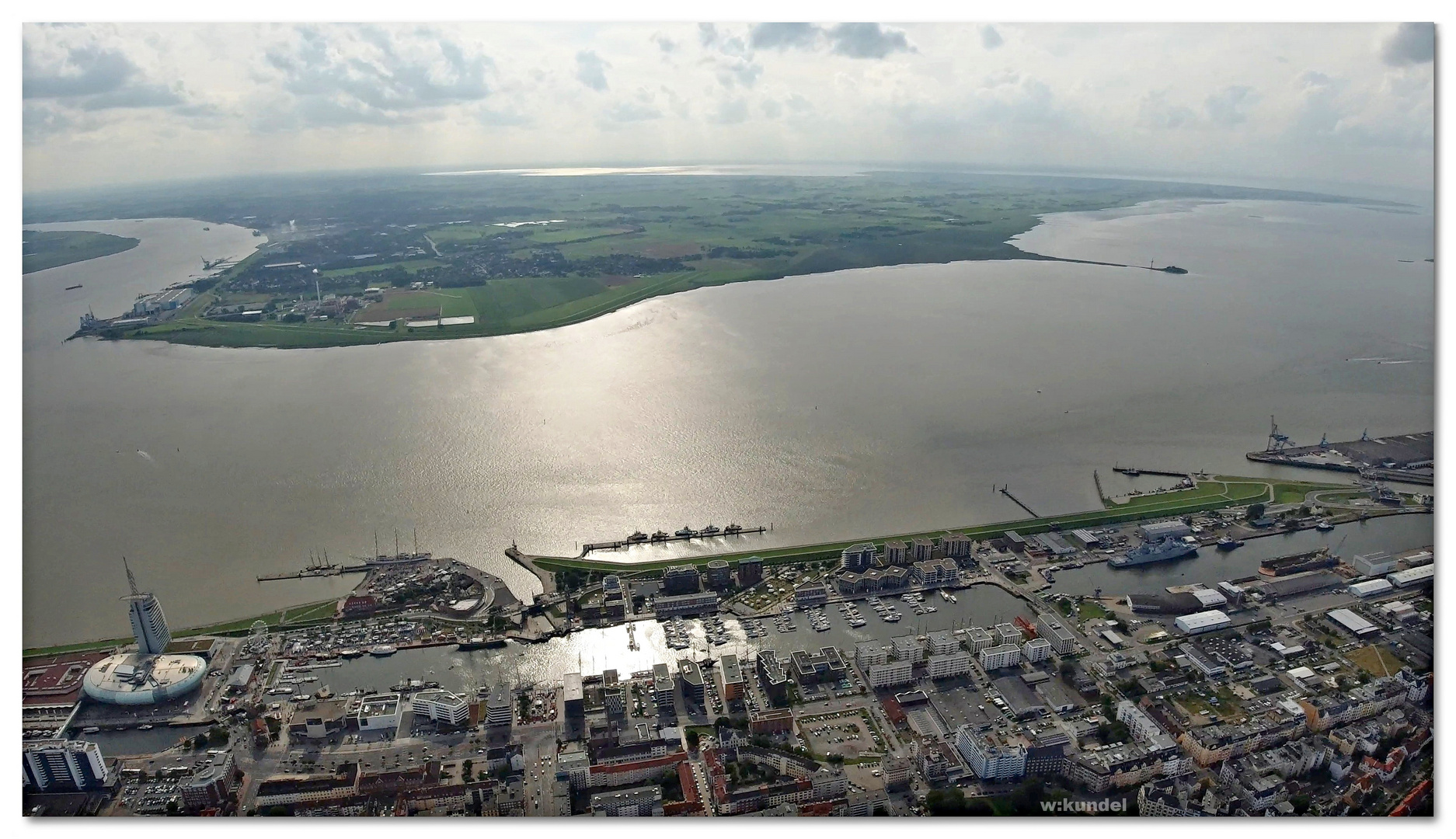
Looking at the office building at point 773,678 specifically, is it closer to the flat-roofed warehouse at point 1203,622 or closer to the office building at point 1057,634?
the office building at point 1057,634

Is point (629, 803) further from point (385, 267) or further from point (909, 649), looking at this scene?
point (385, 267)

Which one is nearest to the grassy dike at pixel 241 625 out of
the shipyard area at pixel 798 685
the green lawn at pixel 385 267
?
the shipyard area at pixel 798 685

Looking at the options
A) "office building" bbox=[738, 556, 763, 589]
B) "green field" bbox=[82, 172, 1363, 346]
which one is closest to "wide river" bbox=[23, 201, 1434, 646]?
"office building" bbox=[738, 556, 763, 589]

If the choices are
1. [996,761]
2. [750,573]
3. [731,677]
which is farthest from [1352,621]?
[731,677]

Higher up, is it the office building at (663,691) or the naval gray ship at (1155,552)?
the naval gray ship at (1155,552)

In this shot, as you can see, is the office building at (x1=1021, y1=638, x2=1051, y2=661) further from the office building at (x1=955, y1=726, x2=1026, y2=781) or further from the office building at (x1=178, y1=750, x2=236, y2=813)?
the office building at (x1=178, y1=750, x2=236, y2=813)
